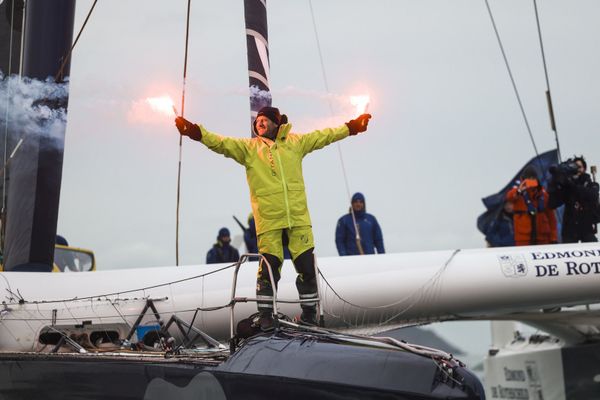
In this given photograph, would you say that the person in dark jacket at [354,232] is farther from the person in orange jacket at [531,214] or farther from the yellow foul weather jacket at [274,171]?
the yellow foul weather jacket at [274,171]

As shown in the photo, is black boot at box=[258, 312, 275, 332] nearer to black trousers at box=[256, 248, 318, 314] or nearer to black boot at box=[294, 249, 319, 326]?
black trousers at box=[256, 248, 318, 314]

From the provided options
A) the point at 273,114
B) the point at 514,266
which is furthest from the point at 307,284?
the point at 514,266

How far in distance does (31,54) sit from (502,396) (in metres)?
8.83

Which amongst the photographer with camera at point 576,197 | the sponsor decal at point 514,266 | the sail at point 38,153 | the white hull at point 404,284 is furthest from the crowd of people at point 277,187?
the photographer with camera at point 576,197

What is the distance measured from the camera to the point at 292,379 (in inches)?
163

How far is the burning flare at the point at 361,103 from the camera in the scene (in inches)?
221

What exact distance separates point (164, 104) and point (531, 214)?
488 cm

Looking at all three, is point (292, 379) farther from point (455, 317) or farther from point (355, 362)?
point (455, 317)

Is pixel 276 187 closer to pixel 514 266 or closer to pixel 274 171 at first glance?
pixel 274 171

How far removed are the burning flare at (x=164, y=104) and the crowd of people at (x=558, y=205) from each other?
15.0 ft

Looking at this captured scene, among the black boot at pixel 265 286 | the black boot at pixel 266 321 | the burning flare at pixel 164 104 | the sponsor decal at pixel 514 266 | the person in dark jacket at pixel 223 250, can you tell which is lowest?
the black boot at pixel 266 321

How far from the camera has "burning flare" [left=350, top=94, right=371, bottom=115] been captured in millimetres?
5609

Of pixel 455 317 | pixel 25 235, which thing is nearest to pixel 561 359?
pixel 455 317

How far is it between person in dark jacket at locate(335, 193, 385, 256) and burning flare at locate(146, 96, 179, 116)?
433 centimetres
